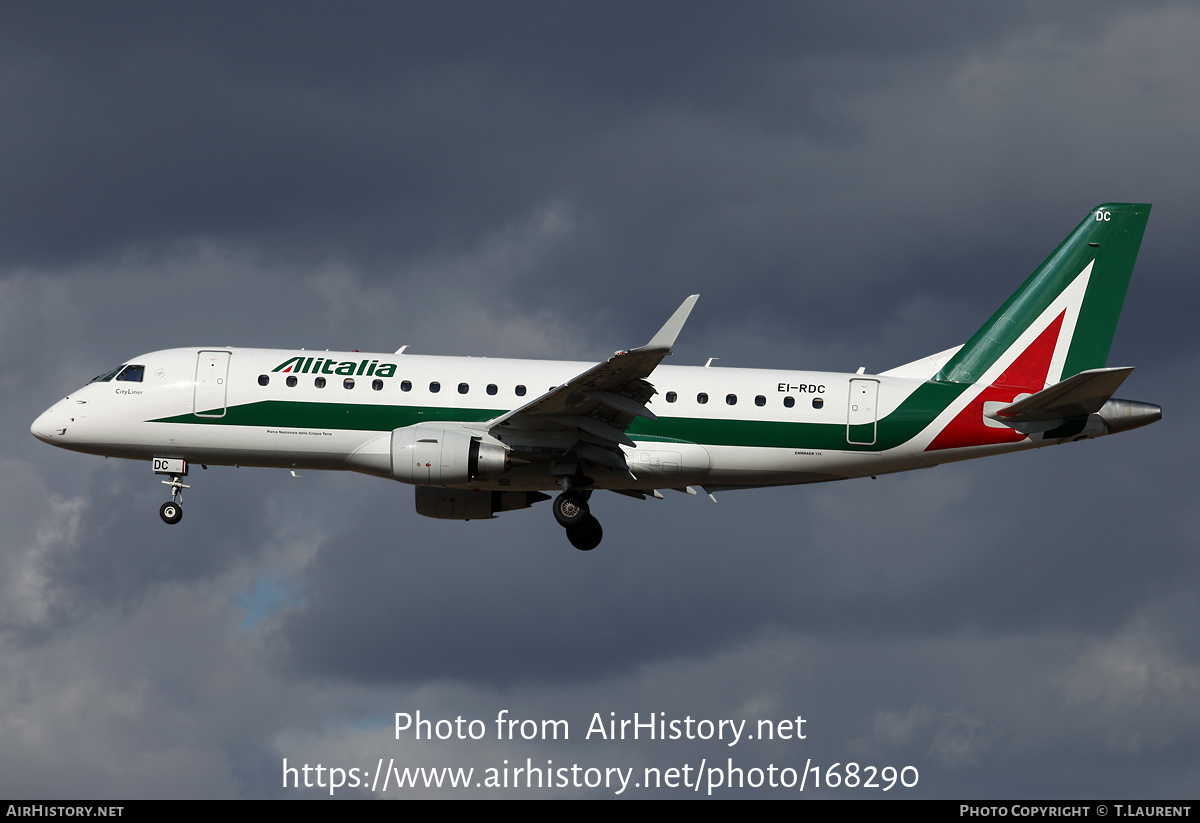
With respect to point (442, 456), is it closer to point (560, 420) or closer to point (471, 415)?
point (471, 415)

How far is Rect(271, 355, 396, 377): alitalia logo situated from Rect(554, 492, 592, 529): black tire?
20.3ft

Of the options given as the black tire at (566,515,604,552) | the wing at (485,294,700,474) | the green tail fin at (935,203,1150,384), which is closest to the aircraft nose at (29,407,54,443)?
the wing at (485,294,700,474)

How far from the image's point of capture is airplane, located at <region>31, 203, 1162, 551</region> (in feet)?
125

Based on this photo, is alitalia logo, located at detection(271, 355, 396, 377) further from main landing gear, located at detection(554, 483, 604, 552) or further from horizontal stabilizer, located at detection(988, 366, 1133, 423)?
horizontal stabilizer, located at detection(988, 366, 1133, 423)

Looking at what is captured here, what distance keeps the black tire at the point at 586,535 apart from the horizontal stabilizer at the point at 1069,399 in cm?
1221

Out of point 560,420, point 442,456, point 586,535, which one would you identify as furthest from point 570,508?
point 442,456

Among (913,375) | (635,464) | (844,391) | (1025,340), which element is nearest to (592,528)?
(635,464)

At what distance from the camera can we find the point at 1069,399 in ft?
122

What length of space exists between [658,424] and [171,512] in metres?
14.9

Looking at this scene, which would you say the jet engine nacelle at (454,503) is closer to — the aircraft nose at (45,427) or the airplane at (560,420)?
the airplane at (560,420)

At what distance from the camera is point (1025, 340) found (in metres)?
40.9

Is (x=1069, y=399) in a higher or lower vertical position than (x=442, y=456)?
higher

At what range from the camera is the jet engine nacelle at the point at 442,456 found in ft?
120

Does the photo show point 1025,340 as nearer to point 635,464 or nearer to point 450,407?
point 635,464
